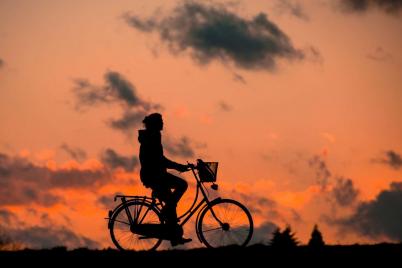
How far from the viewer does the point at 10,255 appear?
12703 millimetres

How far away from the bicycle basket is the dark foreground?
150 centimetres

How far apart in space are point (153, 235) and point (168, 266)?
282cm

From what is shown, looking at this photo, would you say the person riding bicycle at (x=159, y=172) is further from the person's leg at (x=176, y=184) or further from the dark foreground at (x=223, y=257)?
the dark foreground at (x=223, y=257)

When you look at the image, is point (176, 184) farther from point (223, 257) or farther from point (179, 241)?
point (223, 257)

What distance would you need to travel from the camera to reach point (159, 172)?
1380 centimetres

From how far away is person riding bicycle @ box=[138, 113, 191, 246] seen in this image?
1370 centimetres

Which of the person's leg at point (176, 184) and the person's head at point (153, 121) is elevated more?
the person's head at point (153, 121)

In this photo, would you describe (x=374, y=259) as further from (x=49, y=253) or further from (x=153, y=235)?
(x=49, y=253)

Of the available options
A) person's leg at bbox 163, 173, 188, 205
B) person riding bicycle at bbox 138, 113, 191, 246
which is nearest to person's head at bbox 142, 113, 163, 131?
person riding bicycle at bbox 138, 113, 191, 246

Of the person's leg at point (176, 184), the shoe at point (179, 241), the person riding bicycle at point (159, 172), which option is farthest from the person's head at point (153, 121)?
the shoe at point (179, 241)

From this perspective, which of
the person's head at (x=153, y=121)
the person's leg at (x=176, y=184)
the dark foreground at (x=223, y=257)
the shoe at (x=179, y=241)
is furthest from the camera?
the shoe at (x=179, y=241)

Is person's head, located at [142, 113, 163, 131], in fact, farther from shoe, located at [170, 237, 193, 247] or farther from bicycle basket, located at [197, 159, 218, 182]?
shoe, located at [170, 237, 193, 247]

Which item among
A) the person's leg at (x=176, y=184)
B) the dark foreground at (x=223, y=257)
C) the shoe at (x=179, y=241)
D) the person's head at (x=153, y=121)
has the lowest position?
the dark foreground at (x=223, y=257)

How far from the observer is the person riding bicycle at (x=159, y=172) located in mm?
13695
